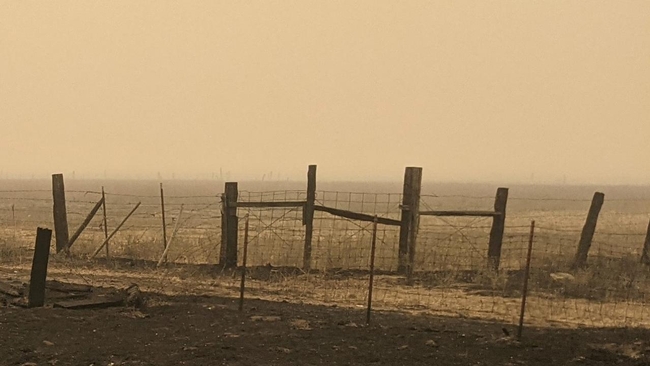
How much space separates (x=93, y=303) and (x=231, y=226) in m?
4.42

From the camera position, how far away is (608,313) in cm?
1017

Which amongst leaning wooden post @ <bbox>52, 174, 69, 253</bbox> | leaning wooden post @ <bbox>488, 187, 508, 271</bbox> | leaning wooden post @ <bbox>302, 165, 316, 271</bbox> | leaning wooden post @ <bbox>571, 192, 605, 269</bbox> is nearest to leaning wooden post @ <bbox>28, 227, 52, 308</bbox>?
leaning wooden post @ <bbox>302, 165, 316, 271</bbox>

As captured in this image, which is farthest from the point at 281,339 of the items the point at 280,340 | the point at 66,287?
the point at 66,287

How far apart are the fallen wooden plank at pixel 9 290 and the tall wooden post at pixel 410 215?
775 cm

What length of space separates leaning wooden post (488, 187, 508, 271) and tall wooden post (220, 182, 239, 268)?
6.01 m

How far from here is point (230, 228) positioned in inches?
519

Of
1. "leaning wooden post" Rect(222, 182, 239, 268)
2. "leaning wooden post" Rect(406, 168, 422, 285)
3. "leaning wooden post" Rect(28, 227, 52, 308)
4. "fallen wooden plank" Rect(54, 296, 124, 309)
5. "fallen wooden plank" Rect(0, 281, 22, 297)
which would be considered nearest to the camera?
"leaning wooden post" Rect(28, 227, 52, 308)

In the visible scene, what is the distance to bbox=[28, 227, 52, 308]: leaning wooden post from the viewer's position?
28.6 feet

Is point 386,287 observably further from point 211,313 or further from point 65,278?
point 65,278

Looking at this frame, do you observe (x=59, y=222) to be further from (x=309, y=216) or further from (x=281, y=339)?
(x=281, y=339)

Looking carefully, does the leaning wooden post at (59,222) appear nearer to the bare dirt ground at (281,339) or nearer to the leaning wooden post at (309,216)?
the bare dirt ground at (281,339)

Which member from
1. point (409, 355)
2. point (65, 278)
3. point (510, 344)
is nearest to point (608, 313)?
point (510, 344)

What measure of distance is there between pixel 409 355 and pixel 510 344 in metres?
1.61

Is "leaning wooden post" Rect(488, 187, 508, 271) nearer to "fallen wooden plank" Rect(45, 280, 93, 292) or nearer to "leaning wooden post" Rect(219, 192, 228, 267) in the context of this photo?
"leaning wooden post" Rect(219, 192, 228, 267)
